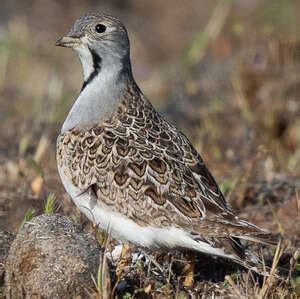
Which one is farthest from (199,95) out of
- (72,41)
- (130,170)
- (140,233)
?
(140,233)

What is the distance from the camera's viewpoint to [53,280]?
5.07 m

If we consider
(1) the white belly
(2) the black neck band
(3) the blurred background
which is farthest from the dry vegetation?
(2) the black neck band

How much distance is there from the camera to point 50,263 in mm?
5094

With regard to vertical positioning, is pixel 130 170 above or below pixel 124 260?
above

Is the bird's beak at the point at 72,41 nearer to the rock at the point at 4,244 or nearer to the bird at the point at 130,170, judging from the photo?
the bird at the point at 130,170

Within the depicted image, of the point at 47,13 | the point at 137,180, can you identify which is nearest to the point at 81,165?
the point at 137,180

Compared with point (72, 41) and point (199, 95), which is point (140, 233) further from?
point (199, 95)

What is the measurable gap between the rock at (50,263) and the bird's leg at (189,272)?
2.86 feet

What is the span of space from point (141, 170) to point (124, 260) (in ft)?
1.89

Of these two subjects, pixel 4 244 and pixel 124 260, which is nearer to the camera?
pixel 124 260

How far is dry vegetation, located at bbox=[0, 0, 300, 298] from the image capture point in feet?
19.6

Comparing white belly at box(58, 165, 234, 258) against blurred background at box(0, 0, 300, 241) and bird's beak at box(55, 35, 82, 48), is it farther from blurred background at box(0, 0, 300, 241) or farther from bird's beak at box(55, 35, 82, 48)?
bird's beak at box(55, 35, 82, 48)

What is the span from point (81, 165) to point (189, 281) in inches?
40.2

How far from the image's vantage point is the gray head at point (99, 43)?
6.30 meters
